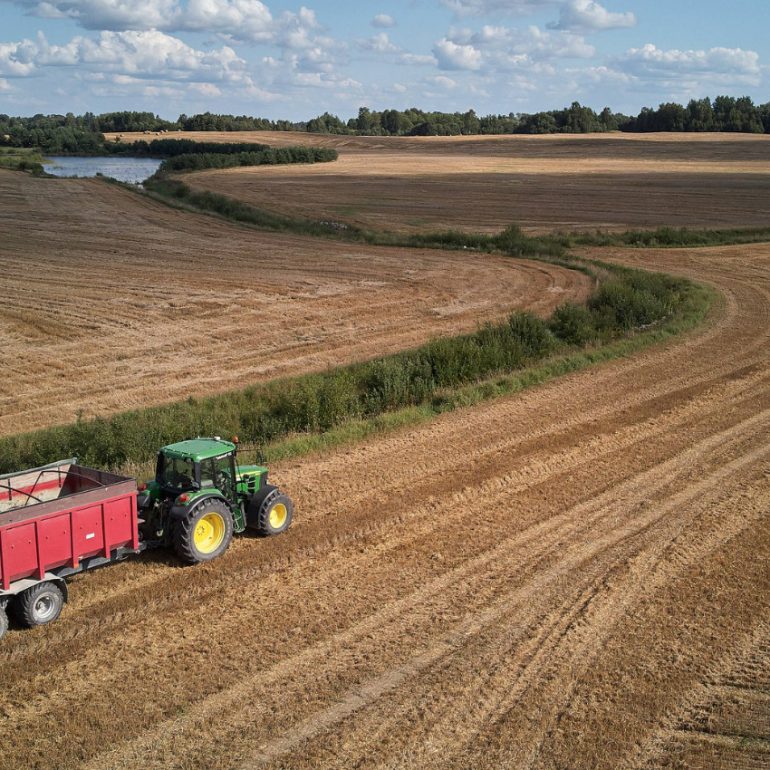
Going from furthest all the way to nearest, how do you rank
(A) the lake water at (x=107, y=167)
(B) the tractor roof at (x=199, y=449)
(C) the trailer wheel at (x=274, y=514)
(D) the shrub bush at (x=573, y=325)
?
1. (A) the lake water at (x=107, y=167)
2. (D) the shrub bush at (x=573, y=325)
3. (C) the trailer wheel at (x=274, y=514)
4. (B) the tractor roof at (x=199, y=449)

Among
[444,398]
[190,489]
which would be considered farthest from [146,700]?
[444,398]

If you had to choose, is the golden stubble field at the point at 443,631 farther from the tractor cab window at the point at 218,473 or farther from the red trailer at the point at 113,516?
the tractor cab window at the point at 218,473

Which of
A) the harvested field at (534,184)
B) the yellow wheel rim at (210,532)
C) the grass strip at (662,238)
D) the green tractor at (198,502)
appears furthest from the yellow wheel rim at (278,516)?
the harvested field at (534,184)

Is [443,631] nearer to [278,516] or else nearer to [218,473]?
[278,516]

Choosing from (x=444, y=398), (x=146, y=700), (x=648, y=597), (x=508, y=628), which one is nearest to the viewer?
(x=146, y=700)

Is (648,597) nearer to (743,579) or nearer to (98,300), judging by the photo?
(743,579)
